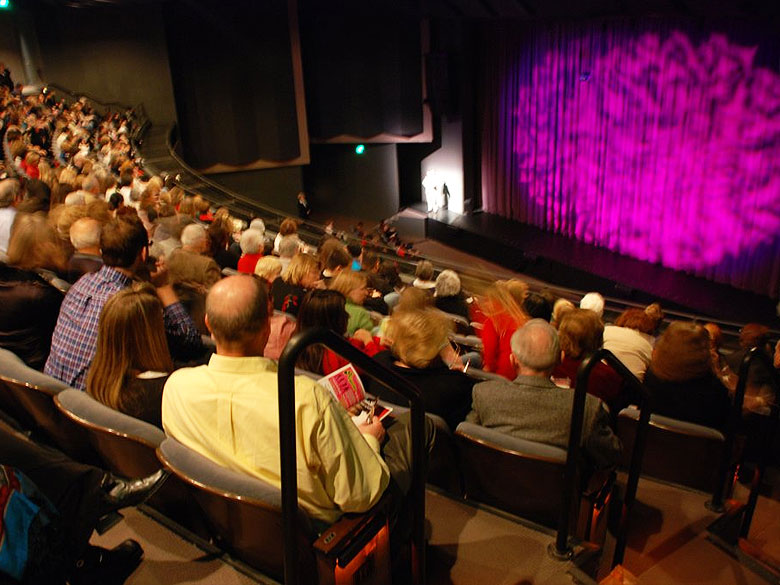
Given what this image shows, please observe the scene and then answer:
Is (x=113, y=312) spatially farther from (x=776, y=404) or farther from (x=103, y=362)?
(x=776, y=404)

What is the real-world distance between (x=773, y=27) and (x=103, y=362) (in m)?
9.69

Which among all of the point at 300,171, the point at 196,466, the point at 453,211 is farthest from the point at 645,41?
the point at 196,466

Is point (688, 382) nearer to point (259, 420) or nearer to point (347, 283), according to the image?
point (347, 283)

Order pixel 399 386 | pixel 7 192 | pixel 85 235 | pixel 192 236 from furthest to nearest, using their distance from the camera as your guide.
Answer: pixel 192 236 < pixel 7 192 < pixel 85 235 < pixel 399 386

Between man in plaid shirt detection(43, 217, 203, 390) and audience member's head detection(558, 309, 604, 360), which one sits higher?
man in plaid shirt detection(43, 217, 203, 390)

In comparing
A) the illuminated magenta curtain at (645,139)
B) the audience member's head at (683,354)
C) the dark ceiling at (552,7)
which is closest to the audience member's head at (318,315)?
the audience member's head at (683,354)

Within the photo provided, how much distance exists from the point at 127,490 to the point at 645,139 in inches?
443

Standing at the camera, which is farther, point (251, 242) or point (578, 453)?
point (251, 242)

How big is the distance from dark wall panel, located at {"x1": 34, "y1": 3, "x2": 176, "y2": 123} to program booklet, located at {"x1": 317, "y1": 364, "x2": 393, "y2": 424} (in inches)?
538

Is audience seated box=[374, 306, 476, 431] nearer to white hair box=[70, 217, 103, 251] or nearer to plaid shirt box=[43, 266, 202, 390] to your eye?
plaid shirt box=[43, 266, 202, 390]

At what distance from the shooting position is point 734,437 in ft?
9.89

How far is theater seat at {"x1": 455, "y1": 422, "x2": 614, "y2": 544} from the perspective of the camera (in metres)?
2.36

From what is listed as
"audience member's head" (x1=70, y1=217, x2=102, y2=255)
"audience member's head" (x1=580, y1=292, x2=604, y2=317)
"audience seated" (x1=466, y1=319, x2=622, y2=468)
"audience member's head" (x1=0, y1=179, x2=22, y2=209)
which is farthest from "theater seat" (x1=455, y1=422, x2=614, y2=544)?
"audience member's head" (x1=0, y1=179, x2=22, y2=209)

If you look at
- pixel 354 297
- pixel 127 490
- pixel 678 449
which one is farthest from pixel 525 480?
pixel 354 297
